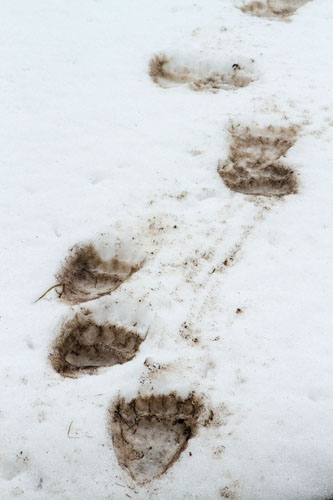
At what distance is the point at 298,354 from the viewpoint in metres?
2.57

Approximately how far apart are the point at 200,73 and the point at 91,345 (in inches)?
126

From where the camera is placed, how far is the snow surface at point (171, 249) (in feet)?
7.34

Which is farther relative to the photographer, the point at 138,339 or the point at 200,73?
the point at 200,73

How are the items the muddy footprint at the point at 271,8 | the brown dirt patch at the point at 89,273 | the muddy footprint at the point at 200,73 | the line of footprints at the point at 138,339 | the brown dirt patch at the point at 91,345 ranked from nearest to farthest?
the line of footprints at the point at 138,339
the brown dirt patch at the point at 91,345
the brown dirt patch at the point at 89,273
the muddy footprint at the point at 200,73
the muddy footprint at the point at 271,8

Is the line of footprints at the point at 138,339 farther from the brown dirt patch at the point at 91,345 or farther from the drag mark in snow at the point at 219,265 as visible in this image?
the drag mark in snow at the point at 219,265

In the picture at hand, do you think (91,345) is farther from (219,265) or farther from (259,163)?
(259,163)

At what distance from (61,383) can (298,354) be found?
1.29 meters

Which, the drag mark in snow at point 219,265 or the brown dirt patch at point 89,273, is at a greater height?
A: the drag mark in snow at point 219,265

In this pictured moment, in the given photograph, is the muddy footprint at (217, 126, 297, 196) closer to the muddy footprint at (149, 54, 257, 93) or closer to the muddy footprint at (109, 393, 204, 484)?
the muddy footprint at (149, 54, 257, 93)

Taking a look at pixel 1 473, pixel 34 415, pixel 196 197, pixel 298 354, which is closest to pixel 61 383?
pixel 34 415

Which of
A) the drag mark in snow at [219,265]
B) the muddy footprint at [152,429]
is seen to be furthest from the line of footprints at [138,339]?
the drag mark in snow at [219,265]

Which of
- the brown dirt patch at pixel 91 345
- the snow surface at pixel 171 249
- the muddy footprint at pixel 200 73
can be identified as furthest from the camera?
the muddy footprint at pixel 200 73

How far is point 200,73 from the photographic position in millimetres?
4805

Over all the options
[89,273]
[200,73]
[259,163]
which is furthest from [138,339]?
[200,73]
